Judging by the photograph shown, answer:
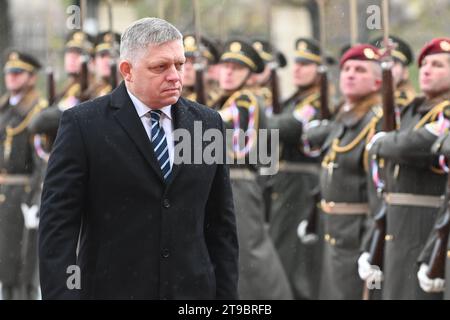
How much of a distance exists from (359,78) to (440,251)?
1.90m

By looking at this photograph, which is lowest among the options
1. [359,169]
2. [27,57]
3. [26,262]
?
[26,262]

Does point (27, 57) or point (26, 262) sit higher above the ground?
point (27, 57)

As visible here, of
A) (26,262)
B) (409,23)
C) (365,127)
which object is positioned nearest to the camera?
(365,127)

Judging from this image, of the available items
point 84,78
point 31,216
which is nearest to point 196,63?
point 84,78

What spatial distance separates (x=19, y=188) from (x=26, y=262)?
2.11 feet

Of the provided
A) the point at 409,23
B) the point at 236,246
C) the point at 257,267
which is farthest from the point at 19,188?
the point at 409,23

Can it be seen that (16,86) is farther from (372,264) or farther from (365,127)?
(372,264)

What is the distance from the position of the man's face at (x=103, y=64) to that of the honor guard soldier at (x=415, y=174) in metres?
A: 3.67

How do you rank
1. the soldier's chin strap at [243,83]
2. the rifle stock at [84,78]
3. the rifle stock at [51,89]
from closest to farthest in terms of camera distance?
the soldier's chin strap at [243,83]
the rifle stock at [84,78]
the rifle stock at [51,89]

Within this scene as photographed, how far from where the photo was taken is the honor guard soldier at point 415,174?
23.7ft

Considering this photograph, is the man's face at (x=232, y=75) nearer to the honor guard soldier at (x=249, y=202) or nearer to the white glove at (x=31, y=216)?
the honor guard soldier at (x=249, y=202)

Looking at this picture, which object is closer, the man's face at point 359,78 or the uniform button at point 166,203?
the uniform button at point 166,203

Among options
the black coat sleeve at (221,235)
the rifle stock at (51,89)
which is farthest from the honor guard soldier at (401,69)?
the black coat sleeve at (221,235)

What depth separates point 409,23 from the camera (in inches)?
654
